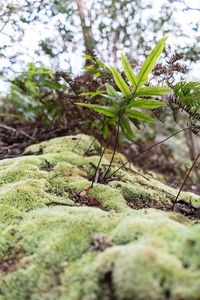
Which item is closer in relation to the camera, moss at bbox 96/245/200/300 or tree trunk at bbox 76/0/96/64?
moss at bbox 96/245/200/300

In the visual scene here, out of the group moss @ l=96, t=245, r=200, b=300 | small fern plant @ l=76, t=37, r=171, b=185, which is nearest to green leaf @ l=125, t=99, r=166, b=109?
small fern plant @ l=76, t=37, r=171, b=185

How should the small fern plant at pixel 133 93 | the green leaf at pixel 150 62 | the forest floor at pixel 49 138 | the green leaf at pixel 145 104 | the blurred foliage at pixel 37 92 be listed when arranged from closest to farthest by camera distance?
the green leaf at pixel 150 62, the small fern plant at pixel 133 93, the green leaf at pixel 145 104, the blurred foliage at pixel 37 92, the forest floor at pixel 49 138

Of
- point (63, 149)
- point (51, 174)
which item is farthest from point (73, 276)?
point (63, 149)

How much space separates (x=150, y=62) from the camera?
6.22 feet

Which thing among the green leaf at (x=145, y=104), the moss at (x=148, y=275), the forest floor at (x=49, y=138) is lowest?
the forest floor at (x=49, y=138)

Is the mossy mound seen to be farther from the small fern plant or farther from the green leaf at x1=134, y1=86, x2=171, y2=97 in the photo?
the green leaf at x1=134, y1=86, x2=171, y2=97

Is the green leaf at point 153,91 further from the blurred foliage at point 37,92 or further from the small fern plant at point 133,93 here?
the blurred foliage at point 37,92

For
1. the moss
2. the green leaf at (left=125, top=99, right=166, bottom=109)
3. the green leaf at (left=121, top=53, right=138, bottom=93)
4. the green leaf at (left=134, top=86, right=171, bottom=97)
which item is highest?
the green leaf at (left=121, top=53, right=138, bottom=93)

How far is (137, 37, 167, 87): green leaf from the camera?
6.00 ft

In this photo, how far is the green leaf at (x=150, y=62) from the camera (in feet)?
6.00

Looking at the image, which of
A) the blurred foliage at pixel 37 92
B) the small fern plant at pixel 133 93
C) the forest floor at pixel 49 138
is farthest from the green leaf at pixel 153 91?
the blurred foliage at pixel 37 92

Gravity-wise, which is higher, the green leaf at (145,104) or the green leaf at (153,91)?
the green leaf at (153,91)

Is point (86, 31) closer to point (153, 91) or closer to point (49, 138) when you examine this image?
point (49, 138)

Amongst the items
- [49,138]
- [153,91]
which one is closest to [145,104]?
[153,91]
